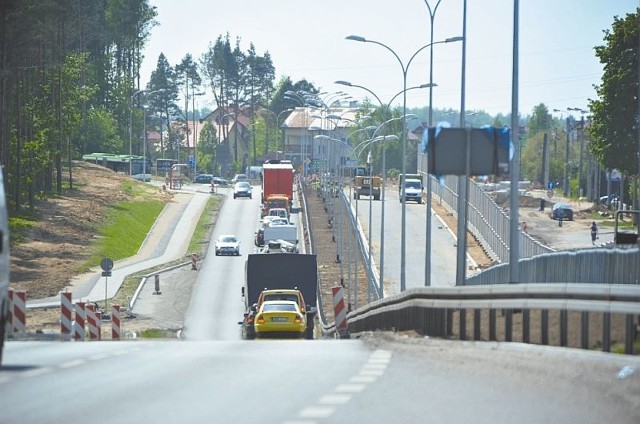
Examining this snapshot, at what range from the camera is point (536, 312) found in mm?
22828

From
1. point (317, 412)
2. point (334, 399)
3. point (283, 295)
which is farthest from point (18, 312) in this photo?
point (317, 412)

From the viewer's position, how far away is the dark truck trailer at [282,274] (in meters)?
54.9

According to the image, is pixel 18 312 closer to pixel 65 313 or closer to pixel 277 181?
pixel 65 313

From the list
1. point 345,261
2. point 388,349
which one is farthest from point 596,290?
point 345,261

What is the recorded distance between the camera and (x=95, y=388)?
14773 millimetres

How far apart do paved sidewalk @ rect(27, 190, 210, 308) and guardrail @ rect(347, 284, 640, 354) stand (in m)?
33.5

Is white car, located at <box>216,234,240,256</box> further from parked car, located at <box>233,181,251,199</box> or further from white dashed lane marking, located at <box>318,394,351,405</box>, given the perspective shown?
white dashed lane marking, located at <box>318,394,351,405</box>

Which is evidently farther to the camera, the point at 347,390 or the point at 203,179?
the point at 203,179

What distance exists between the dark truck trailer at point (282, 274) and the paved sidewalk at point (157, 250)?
6393 millimetres

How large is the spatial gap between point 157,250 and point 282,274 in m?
52.1

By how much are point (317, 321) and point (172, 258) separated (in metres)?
38.9

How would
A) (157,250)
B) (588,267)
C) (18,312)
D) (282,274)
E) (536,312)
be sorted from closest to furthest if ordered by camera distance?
(536,312) → (588,267) → (18,312) → (282,274) → (157,250)

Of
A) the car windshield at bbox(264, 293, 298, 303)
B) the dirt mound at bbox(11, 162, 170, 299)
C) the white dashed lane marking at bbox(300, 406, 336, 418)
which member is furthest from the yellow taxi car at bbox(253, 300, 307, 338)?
the white dashed lane marking at bbox(300, 406, 336, 418)

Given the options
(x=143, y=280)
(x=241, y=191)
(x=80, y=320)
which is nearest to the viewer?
(x=80, y=320)
